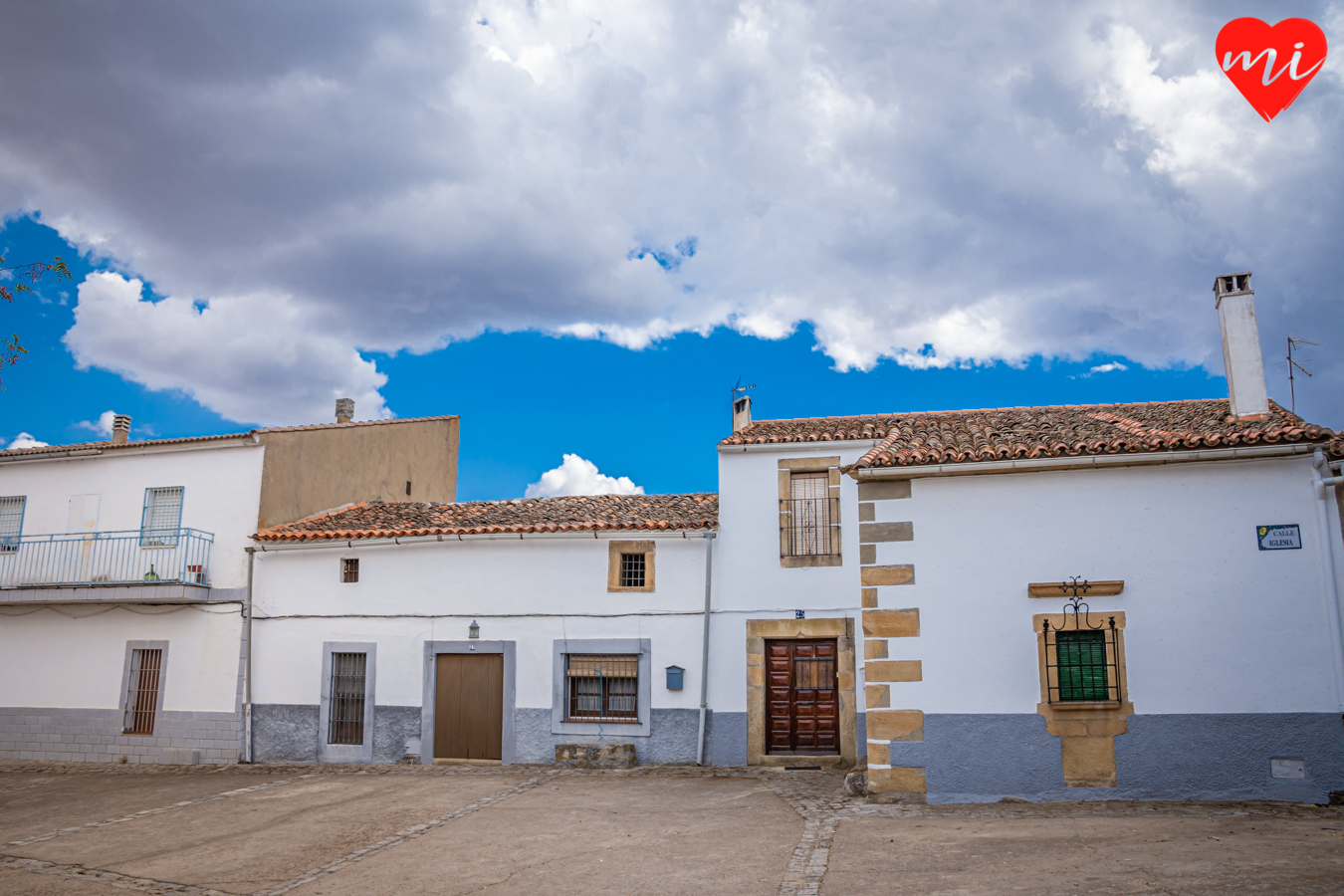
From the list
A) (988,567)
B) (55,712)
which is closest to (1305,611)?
(988,567)

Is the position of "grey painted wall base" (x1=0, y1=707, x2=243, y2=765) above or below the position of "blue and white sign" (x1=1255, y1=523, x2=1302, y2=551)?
below

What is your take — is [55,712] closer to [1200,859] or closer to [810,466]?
[810,466]

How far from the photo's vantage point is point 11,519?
18312 millimetres

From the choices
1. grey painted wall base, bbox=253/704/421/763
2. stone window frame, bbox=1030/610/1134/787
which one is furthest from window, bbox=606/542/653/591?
stone window frame, bbox=1030/610/1134/787

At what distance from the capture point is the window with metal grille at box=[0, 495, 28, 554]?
59.5 feet

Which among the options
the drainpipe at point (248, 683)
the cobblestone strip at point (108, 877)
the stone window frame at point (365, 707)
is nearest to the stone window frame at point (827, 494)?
the stone window frame at point (365, 707)

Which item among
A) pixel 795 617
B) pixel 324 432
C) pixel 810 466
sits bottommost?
pixel 795 617

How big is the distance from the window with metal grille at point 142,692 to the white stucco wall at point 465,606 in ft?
6.94

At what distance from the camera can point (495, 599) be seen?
614 inches

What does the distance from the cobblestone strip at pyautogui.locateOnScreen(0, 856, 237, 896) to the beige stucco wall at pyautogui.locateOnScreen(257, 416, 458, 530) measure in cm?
788

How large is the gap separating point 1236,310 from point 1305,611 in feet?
14.0

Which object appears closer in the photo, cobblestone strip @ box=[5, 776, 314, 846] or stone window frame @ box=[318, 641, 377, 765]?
cobblestone strip @ box=[5, 776, 314, 846]

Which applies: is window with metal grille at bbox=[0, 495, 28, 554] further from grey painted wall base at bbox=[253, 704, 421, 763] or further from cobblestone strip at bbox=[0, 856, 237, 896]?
cobblestone strip at bbox=[0, 856, 237, 896]

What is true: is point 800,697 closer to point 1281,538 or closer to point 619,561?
point 619,561
